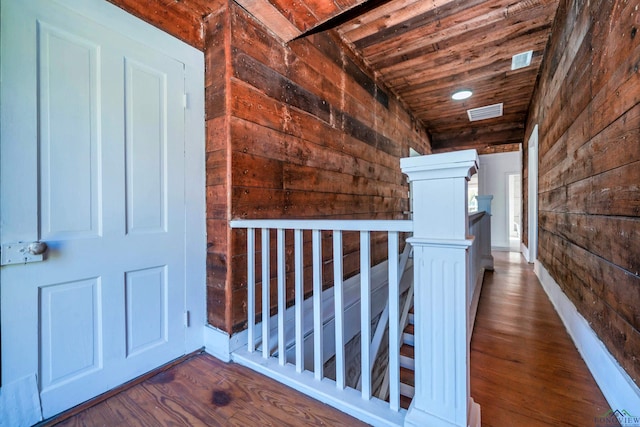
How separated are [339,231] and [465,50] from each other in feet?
8.07

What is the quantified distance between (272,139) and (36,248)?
1.25m

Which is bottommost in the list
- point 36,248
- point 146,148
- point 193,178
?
point 36,248

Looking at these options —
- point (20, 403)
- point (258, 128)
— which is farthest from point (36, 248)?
point (258, 128)

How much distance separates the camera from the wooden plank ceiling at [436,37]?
1754 mm

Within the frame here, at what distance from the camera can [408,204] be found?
13.9 ft

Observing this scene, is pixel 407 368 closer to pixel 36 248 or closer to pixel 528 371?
pixel 528 371

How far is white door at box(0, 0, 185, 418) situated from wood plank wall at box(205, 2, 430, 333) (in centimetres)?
23

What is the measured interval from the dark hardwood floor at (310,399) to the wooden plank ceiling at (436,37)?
208 centimetres

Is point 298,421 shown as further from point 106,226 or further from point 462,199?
point 106,226

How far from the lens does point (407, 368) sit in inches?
75.9

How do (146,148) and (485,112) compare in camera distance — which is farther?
(485,112)

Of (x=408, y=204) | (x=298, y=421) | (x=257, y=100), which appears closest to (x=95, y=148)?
(x=257, y=100)

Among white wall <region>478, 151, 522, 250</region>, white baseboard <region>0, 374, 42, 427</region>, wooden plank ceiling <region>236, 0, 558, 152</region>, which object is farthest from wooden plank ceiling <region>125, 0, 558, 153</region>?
white wall <region>478, 151, 522, 250</region>

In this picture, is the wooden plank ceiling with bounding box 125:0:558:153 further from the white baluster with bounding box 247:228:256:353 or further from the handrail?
the white baluster with bounding box 247:228:256:353
